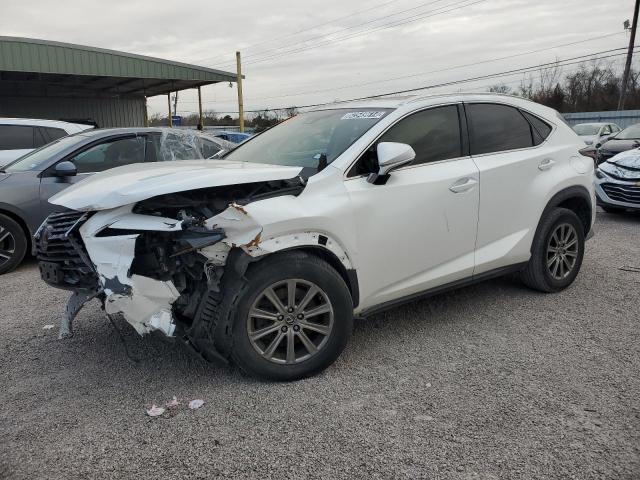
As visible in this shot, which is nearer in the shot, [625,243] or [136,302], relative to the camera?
[136,302]

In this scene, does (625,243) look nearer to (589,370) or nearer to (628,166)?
(628,166)

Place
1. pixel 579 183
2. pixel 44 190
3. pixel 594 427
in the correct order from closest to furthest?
pixel 594 427
pixel 579 183
pixel 44 190

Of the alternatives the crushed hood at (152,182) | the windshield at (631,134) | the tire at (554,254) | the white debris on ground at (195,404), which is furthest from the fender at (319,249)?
the windshield at (631,134)

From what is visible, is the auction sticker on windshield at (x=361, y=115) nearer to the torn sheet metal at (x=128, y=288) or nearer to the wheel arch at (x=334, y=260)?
the wheel arch at (x=334, y=260)

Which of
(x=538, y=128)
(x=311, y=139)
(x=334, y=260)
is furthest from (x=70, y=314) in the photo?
(x=538, y=128)

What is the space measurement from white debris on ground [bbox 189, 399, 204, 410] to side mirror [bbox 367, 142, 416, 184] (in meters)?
1.69

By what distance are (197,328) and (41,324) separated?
2.06 metres

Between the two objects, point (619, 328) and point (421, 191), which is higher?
point (421, 191)

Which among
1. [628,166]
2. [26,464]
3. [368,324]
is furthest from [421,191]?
[628,166]

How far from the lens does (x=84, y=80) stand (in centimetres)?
2145

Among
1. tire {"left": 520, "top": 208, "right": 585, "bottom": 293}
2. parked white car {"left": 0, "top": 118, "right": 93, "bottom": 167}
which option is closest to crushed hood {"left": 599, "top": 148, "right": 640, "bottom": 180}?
tire {"left": 520, "top": 208, "right": 585, "bottom": 293}

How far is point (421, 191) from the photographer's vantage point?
3.63m

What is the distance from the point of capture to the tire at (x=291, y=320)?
301 cm

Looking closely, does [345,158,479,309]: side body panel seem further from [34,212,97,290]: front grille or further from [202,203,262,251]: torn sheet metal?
[34,212,97,290]: front grille
